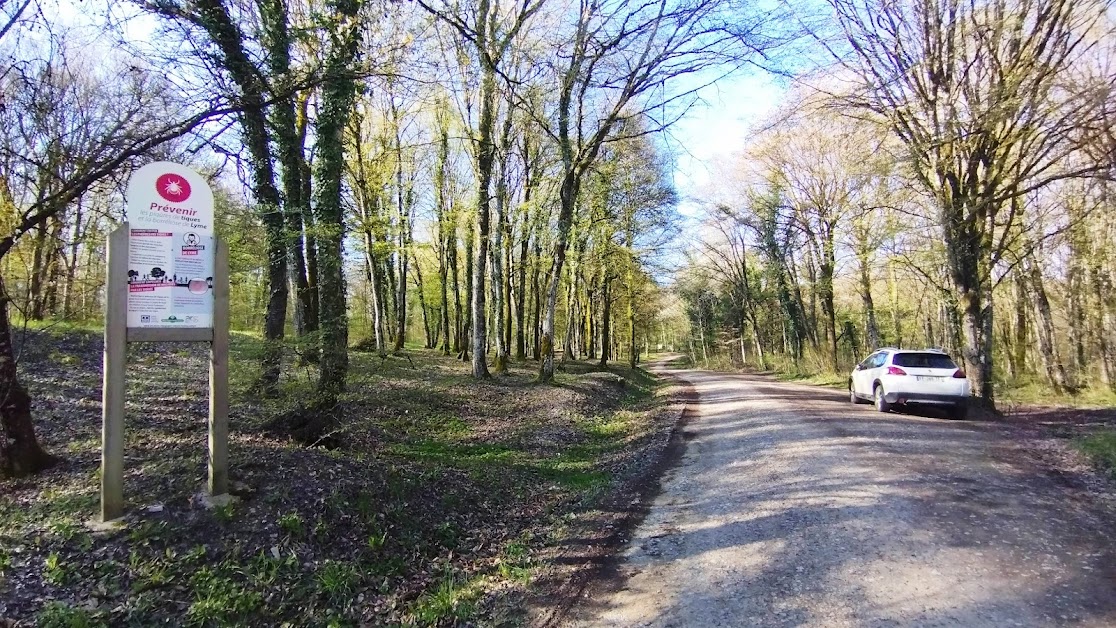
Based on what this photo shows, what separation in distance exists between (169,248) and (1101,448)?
11461mm

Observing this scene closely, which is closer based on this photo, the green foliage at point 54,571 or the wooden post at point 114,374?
the green foliage at point 54,571

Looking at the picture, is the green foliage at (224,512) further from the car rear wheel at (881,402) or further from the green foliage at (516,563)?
the car rear wheel at (881,402)

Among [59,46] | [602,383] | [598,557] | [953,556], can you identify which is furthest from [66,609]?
[602,383]

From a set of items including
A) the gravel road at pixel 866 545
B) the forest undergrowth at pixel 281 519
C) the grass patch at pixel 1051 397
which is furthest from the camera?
the grass patch at pixel 1051 397

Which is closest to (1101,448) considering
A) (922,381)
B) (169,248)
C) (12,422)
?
(922,381)

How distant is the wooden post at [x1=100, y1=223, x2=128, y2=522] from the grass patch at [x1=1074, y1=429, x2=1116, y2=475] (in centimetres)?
1052

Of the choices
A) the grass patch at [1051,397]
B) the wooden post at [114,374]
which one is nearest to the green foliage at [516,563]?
the wooden post at [114,374]

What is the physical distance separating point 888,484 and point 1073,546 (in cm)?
203

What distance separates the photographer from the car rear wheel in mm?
13773

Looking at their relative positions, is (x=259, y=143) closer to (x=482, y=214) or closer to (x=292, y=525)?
(x=292, y=525)

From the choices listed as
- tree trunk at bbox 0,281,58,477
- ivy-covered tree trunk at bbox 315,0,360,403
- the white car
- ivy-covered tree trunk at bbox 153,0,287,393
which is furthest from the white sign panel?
the white car

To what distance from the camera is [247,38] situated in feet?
21.3

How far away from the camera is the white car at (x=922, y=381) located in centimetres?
1289

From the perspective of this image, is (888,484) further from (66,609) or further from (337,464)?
(66,609)
